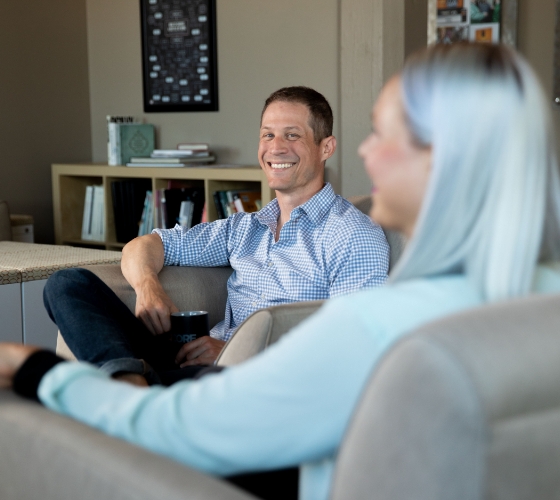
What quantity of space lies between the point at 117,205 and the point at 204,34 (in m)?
1.09

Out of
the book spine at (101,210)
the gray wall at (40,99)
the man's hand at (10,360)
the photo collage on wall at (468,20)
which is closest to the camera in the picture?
the man's hand at (10,360)

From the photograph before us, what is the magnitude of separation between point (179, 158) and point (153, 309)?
7.74 feet

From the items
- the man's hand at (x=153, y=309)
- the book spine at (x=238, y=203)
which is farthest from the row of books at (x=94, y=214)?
the man's hand at (x=153, y=309)

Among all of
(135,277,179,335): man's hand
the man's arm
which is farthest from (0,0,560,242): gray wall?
(135,277,179,335): man's hand

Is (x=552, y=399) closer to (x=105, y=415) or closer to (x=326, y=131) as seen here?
(x=105, y=415)

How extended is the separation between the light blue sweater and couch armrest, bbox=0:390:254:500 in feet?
0.14

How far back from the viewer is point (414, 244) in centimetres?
87

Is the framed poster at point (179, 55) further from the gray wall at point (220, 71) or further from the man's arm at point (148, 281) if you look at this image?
the man's arm at point (148, 281)

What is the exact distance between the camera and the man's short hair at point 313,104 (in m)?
2.36

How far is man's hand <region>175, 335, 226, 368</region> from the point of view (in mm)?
1962

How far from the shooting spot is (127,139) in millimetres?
4621

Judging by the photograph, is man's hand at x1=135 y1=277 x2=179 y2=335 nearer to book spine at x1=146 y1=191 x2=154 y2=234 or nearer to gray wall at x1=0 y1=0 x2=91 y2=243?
book spine at x1=146 y1=191 x2=154 y2=234

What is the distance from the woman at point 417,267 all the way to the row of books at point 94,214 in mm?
3887

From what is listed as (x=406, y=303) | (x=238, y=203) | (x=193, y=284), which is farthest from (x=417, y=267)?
(x=238, y=203)
